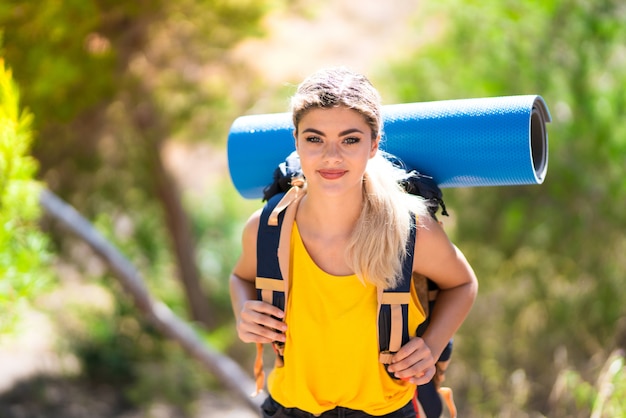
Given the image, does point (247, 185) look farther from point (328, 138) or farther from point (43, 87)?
point (43, 87)

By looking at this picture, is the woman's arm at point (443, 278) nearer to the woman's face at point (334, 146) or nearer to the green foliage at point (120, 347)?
the woman's face at point (334, 146)

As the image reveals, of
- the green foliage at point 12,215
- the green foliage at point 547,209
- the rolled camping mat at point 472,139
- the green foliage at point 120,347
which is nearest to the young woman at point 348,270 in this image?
the rolled camping mat at point 472,139

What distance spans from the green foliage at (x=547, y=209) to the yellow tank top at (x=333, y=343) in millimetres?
2853

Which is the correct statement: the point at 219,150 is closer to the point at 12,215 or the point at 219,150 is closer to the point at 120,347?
the point at 120,347

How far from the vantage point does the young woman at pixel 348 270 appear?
173 centimetres

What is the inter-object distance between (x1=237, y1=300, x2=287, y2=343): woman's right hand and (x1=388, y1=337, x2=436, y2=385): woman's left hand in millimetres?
287

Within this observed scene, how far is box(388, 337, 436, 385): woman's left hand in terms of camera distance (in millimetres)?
1785

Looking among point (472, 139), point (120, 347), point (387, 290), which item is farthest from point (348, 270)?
point (120, 347)

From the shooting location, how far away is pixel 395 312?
5.78 feet

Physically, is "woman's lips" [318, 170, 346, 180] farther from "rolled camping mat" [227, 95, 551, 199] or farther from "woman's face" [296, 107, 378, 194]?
"rolled camping mat" [227, 95, 551, 199]

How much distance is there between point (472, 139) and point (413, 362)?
57cm

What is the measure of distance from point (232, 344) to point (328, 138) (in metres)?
5.70

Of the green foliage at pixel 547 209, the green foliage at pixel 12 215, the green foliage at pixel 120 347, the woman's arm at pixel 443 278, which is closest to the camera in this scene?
the woman's arm at pixel 443 278

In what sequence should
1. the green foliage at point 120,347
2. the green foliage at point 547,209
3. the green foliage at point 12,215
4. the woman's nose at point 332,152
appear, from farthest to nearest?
1. the green foliage at point 120,347
2. the green foliage at point 547,209
3. the green foliage at point 12,215
4. the woman's nose at point 332,152
